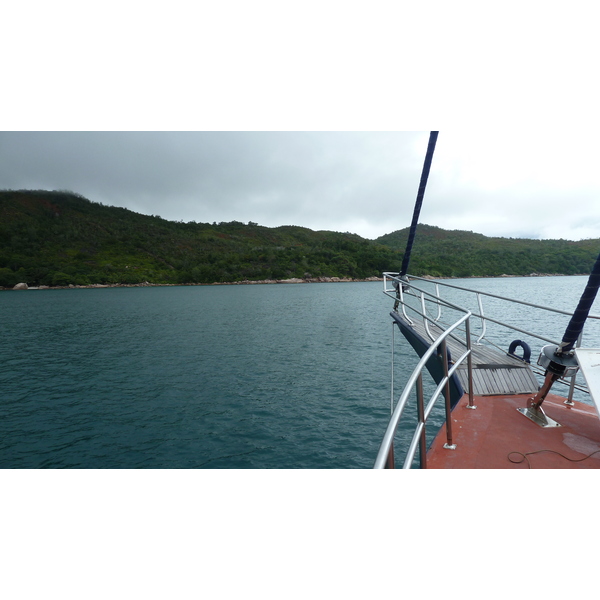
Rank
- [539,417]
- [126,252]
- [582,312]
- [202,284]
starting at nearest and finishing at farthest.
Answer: [582,312] < [539,417] < [202,284] < [126,252]

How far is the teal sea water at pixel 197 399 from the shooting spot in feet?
25.5

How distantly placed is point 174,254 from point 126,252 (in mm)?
14560

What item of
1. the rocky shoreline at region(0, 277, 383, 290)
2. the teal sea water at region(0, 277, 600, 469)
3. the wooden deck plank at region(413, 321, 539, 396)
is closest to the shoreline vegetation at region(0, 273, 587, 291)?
the rocky shoreline at region(0, 277, 383, 290)

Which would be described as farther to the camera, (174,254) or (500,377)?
(174,254)

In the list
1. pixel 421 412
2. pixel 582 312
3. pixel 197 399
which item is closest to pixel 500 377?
pixel 582 312

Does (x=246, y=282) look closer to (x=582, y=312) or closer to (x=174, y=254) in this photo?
(x=174, y=254)

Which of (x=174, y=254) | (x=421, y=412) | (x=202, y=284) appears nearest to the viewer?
(x=421, y=412)

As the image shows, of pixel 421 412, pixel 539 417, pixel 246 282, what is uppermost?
pixel 421 412

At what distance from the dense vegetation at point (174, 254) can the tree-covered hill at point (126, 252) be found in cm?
28

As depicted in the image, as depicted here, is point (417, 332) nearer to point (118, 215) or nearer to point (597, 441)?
point (597, 441)

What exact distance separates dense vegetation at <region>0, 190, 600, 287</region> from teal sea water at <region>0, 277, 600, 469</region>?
3055 inches

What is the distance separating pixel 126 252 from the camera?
366ft

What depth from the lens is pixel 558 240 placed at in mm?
139375

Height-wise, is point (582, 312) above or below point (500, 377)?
above
